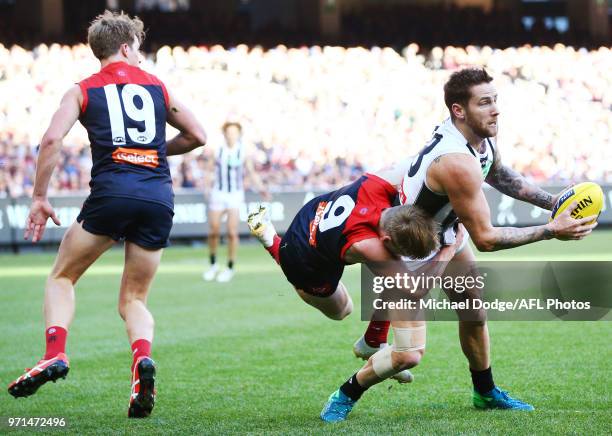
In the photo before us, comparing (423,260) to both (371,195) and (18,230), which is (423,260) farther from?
(18,230)

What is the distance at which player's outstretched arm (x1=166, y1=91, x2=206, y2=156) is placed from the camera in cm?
652

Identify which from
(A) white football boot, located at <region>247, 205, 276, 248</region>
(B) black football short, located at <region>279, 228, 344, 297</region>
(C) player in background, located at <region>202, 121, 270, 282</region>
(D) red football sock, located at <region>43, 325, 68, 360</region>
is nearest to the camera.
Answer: (D) red football sock, located at <region>43, 325, 68, 360</region>

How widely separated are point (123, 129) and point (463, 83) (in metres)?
1.93

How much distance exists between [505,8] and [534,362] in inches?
1437

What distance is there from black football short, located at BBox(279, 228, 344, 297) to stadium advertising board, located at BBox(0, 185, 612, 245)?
13.7 metres

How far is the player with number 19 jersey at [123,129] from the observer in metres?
6.21

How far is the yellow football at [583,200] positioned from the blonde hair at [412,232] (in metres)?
0.69

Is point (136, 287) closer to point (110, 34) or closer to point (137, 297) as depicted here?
point (137, 297)

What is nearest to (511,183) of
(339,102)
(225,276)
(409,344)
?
(409,344)

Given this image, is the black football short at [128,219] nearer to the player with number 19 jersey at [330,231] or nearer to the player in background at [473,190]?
the player with number 19 jersey at [330,231]

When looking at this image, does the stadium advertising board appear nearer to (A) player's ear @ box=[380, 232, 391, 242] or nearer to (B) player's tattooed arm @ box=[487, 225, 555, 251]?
(A) player's ear @ box=[380, 232, 391, 242]

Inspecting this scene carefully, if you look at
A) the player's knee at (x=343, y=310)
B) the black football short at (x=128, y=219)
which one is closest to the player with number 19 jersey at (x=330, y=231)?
the player's knee at (x=343, y=310)

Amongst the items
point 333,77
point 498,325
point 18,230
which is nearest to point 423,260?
point 498,325

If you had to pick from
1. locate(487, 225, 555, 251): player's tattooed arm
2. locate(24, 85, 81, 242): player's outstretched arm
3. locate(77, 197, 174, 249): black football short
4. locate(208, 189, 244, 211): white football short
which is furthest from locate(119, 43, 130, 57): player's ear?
locate(208, 189, 244, 211): white football short
